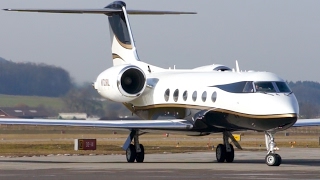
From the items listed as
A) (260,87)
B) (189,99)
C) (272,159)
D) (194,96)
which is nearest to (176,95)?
(189,99)

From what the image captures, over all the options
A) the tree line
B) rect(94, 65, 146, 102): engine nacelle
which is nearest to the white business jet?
rect(94, 65, 146, 102): engine nacelle

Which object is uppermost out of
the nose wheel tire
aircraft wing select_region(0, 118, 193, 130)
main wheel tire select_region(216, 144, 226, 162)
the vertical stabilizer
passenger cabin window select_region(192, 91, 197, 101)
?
the vertical stabilizer

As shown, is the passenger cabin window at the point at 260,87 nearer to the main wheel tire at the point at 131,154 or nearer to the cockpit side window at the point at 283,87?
the cockpit side window at the point at 283,87

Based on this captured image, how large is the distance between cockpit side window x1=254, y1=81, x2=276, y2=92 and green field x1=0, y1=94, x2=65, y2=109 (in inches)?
1262

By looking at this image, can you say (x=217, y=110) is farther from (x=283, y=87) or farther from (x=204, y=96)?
(x=283, y=87)

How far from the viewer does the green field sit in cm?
5819

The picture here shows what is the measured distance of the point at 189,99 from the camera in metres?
28.0

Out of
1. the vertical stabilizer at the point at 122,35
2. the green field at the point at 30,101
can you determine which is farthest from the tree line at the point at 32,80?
the vertical stabilizer at the point at 122,35

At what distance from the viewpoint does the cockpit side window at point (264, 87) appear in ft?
82.1

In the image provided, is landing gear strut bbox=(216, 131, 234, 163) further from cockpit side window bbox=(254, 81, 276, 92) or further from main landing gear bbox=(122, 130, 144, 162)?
cockpit side window bbox=(254, 81, 276, 92)

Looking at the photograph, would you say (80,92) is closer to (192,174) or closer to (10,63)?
(10,63)

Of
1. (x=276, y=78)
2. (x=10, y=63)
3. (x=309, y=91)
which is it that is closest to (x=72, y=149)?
(x=276, y=78)

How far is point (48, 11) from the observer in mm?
A: 30422

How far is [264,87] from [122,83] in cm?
637
